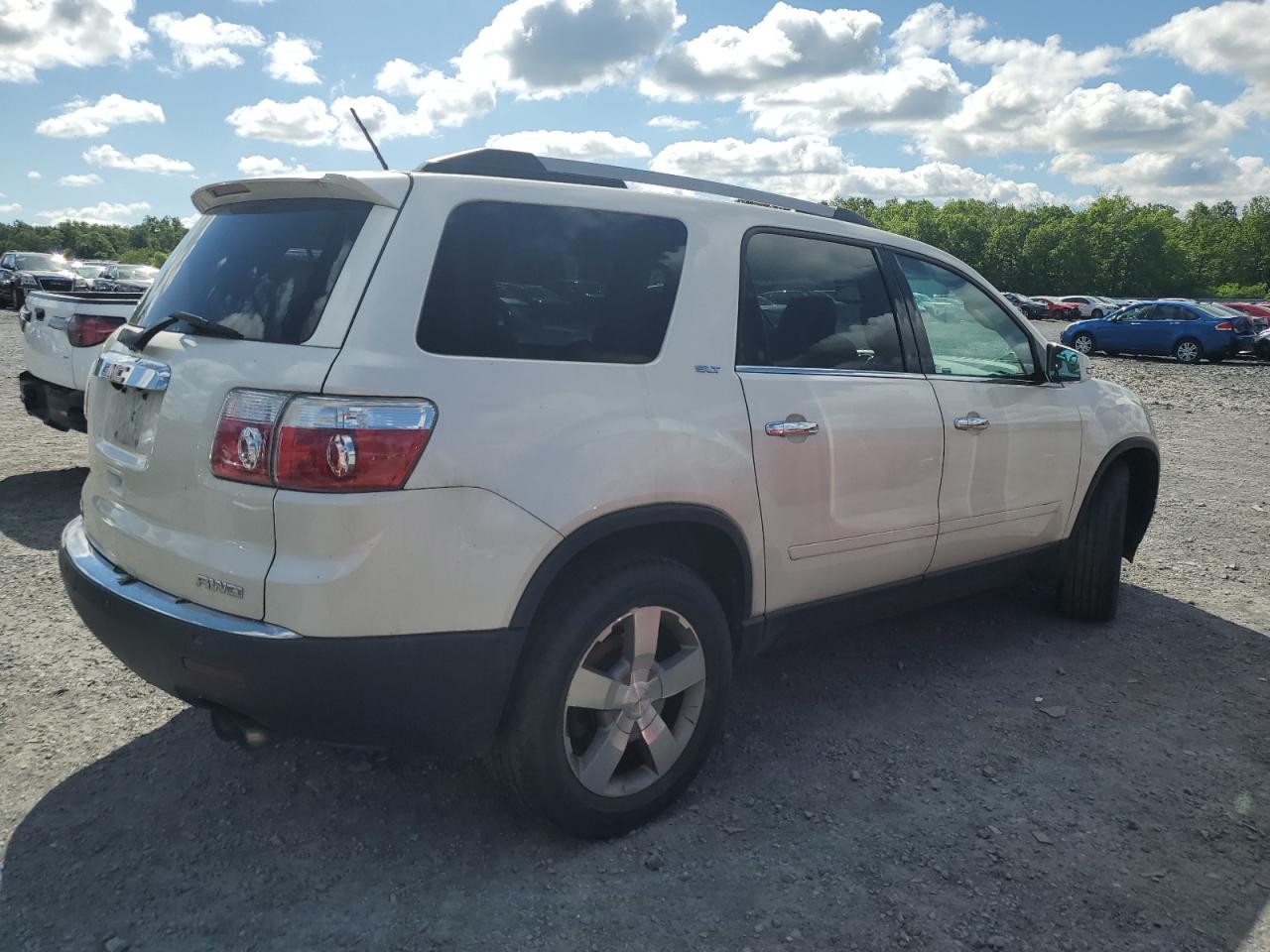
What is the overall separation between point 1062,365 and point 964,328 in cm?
60

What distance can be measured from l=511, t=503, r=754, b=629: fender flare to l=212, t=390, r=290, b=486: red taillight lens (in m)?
0.70

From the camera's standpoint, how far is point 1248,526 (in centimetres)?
718

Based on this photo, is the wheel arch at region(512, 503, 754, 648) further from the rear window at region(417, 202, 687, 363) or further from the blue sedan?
the blue sedan

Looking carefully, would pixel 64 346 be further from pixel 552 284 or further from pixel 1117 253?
pixel 1117 253

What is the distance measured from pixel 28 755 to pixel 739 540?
2.48 metres

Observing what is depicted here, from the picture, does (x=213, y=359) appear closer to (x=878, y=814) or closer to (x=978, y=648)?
(x=878, y=814)

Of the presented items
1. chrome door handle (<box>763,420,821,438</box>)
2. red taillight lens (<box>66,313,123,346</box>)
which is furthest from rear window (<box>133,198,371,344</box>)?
red taillight lens (<box>66,313,123,346</box>)

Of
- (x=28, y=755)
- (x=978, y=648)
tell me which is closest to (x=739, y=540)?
(x=978, y=648)

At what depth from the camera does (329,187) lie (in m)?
2.71

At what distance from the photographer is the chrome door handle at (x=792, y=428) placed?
3.19m

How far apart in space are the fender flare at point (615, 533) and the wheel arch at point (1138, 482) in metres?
2.56

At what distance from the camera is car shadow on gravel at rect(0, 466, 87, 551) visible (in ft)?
19.4

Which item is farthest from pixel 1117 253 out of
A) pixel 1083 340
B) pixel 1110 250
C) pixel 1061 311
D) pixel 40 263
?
pixel 40 263

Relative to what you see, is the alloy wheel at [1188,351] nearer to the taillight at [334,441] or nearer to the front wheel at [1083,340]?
the front wheel at [1083,340]
